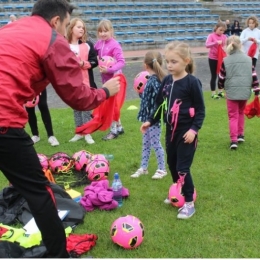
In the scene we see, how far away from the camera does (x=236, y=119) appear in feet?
21.5

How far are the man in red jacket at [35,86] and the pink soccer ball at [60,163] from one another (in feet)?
8.06

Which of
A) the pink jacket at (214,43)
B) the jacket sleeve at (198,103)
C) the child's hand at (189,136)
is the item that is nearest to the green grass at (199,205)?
the child's hand at (189,136)

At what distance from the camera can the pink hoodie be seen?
6894 mm

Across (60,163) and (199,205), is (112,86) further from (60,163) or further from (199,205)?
(60,163)

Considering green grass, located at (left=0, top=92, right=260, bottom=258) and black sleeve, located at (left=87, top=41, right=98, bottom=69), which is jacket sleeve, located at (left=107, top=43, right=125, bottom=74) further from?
green grass, located at (left=0, top=92, right=260, bottom=258)

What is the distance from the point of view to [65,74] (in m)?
2.99

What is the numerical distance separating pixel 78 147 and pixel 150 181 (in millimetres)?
2004

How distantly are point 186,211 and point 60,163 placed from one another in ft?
6.94

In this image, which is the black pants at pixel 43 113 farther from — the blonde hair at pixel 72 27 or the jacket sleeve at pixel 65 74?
the jacket sleeve at pixel 65 74

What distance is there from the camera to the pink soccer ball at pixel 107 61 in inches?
270

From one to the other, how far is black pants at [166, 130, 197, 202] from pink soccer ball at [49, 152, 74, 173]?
5.91 feet

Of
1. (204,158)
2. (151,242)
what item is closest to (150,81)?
(204,158)

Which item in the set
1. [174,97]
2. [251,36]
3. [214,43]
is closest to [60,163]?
[174,97]

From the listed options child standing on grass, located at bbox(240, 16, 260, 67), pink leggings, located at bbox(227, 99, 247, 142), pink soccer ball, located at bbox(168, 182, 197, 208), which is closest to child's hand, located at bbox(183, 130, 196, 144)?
pink soccer ball, located at bbox(168, 182, 197, 208)
